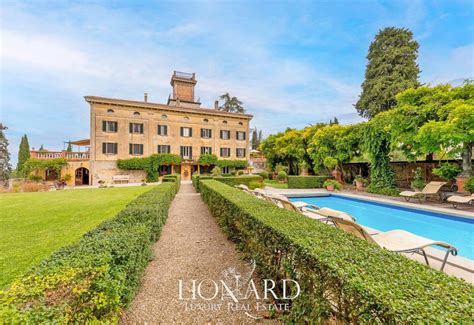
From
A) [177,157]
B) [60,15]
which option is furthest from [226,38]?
[177,157]

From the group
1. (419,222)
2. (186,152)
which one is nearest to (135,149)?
(186,152)

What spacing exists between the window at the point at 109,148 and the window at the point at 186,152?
708cm

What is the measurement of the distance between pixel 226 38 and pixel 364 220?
980 centimetres

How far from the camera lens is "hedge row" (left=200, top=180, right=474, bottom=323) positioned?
3.90ft

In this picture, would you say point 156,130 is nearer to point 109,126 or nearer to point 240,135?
point 109,126

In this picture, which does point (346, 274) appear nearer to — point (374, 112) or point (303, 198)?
point (303, 198)

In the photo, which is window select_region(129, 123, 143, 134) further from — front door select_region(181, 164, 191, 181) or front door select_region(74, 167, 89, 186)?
front door select_region(74, 167, 89, 186)

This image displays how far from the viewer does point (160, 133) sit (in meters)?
25.6

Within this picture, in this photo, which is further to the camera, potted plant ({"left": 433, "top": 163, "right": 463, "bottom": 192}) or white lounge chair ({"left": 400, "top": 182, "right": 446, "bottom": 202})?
potted plant ({"left": 433, "top": 163, "right": 463, "bottom": 192})

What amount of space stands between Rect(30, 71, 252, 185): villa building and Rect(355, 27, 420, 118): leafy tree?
14683 millimetres

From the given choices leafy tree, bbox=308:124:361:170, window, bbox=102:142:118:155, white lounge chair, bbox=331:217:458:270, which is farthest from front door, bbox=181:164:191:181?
white lounge chair, bbox=331:217:458:270

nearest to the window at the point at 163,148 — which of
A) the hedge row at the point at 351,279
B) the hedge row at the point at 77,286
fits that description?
the hedge row at the point at 77,286

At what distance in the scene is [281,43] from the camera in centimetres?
984

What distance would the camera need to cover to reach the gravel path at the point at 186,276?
2.54 meters
